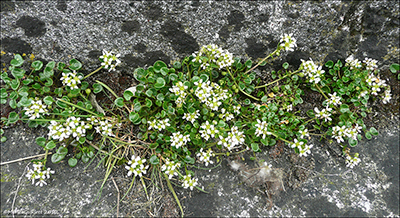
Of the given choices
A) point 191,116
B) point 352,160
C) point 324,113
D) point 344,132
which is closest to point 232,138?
point 191,116

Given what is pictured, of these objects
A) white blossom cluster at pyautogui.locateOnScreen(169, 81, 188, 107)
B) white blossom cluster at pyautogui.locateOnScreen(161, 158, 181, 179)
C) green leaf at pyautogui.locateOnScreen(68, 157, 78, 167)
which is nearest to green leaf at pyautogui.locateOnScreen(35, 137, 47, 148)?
green leaf at pyautogui.locateOnScreen(68, 157, 78, 167)

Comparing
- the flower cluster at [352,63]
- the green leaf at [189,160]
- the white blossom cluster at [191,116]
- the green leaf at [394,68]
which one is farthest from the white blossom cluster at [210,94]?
the green leaf at [394,68]

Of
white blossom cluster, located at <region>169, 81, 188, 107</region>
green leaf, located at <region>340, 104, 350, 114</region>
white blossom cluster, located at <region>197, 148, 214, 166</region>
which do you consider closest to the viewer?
white blossom cluster, located at <region>169, 81, 188, 107</region>

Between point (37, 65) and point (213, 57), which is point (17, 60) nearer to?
point (37, 65)

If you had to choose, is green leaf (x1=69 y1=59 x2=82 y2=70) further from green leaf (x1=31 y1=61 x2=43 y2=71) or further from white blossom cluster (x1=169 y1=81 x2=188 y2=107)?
white blossom cluster (x1=169 y1=81 x2=188 y2=107)

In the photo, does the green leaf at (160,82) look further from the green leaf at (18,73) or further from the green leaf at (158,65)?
the green leaf at (18,73)

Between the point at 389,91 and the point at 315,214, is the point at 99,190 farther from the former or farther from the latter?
the point at 389,91
